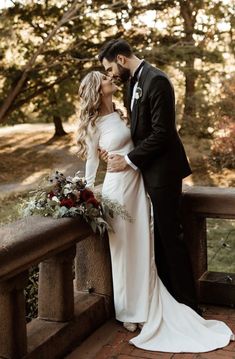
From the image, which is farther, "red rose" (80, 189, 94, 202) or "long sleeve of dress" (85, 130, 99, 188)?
"long sleeve of dress" (85, 130, 99, 188)

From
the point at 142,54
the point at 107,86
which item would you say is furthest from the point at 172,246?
the point at 142,54

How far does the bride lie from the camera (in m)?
3.84

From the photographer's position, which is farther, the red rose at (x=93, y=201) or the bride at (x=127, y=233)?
the bride at (x=127, y=233)

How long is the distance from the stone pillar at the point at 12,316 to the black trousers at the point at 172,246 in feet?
3.70

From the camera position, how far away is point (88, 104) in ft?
12.6

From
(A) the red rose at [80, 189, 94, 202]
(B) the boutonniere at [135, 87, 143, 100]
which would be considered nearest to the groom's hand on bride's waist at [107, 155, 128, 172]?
(A) the red rose at [80, 189, 94, 202]

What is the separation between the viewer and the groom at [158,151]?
3.72m

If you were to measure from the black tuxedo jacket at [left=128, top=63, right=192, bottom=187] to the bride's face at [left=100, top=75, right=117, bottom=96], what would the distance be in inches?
7.2

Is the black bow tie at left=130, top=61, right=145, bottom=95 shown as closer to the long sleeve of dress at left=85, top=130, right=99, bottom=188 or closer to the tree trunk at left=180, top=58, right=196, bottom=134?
the long sleeve of dress at left=85, top=130, right=99, bottom=188

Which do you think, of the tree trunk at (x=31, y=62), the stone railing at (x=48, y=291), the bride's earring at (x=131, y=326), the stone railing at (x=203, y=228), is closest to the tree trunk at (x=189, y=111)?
the tree trunk at (x=31, y=62)

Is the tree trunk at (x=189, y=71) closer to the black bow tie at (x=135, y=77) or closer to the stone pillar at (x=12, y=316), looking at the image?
the black bow tie at (x=135, y=77)

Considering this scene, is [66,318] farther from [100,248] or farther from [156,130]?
[156,130]

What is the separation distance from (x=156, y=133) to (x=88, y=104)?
49 cm

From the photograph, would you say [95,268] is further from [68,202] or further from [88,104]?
[88,104]
